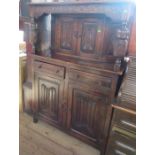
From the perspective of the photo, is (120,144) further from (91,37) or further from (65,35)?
(65,35)

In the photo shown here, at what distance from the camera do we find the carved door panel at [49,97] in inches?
71.0

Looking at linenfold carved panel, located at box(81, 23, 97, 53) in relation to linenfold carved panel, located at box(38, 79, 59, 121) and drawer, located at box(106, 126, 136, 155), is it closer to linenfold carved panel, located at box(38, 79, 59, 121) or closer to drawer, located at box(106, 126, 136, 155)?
linenfold carved panel, located at box(38, 79, 59, 121)

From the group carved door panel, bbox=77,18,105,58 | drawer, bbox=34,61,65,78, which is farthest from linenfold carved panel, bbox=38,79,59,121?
carved door panel, bbox=77,18,105,58

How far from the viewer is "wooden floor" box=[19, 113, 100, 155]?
173 cm

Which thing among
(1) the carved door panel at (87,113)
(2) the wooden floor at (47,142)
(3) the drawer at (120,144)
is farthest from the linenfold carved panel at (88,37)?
(2) the wooden floor at (47,142)

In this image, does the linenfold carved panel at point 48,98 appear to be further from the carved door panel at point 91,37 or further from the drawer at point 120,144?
the drawer at point 120,144

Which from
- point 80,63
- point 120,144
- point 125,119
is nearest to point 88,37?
point 80,63

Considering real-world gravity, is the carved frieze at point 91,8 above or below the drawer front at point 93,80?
above

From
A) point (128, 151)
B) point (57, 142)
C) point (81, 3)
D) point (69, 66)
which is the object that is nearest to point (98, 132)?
point (128, 151)

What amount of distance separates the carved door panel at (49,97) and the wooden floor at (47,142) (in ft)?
0.55

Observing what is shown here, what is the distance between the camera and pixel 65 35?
183 cm

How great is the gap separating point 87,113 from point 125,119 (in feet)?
1.57

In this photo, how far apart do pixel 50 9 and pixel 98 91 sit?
1.02m
